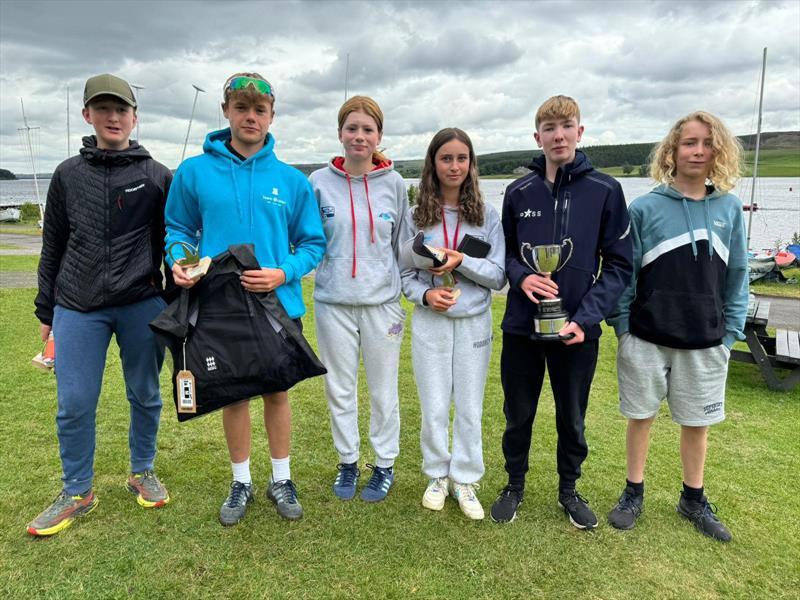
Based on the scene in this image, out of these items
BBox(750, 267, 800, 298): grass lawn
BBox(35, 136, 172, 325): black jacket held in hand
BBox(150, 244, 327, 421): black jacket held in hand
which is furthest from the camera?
BBox(750, 267, 800, 298): grass lawn

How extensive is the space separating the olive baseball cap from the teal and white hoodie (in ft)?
8.92

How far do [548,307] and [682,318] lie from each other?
0.74 m

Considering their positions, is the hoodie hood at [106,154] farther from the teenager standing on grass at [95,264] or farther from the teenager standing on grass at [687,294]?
the teenager standing on grass at [687,294]

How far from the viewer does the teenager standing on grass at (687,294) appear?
114 inches

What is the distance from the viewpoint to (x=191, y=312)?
9.09 feet

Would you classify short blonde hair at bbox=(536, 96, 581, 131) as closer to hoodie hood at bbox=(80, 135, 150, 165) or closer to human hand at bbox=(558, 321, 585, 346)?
human hand at bbox=(558, 321, 585, 346)

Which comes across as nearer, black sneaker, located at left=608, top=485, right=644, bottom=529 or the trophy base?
the trophy base

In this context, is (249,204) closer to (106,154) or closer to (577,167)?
(106,154)

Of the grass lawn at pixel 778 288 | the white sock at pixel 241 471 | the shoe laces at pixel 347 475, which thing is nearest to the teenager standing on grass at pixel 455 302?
the shoe laces at pixel 347 475

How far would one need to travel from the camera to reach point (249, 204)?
2.83 m

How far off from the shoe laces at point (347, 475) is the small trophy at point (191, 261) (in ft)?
5.09

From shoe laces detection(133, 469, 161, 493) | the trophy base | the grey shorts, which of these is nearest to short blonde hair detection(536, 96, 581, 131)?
the trophy base

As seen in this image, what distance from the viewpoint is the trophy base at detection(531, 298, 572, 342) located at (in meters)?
2.74

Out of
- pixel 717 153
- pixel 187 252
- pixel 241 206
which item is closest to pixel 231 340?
pixel 187 252
